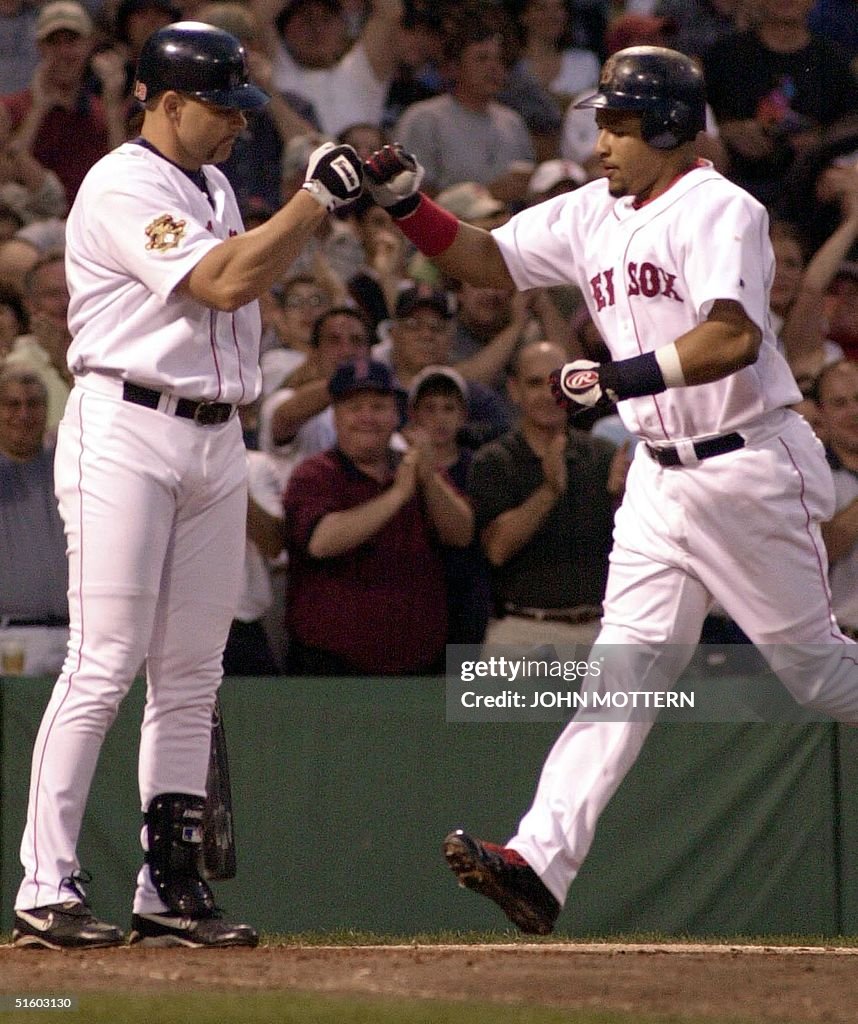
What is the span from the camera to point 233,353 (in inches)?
175

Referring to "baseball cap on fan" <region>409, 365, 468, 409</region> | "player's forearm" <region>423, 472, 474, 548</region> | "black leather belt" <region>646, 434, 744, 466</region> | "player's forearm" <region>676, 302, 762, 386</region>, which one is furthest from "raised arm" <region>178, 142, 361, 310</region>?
"baseball cap on fan" <region>409, 365, 468, 409</region>

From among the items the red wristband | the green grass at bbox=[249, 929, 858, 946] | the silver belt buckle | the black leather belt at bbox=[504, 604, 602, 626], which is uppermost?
the red wristband

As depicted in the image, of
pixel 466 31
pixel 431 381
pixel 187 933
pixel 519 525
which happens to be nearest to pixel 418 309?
pixel 431 381

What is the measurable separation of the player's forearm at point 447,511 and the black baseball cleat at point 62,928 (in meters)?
2.66

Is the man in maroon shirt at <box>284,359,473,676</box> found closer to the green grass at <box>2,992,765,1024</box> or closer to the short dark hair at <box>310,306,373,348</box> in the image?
the short dark hair at <box>310,306,373,348</box>

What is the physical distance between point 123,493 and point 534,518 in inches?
103

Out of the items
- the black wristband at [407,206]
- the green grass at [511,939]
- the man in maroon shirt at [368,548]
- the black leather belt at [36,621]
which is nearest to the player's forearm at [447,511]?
the man in maroon shirt at [368,548]

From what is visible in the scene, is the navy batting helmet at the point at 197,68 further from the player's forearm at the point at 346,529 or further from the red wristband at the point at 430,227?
the player's forearm at the point at 346,529

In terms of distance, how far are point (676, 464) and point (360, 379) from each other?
8.02 ft

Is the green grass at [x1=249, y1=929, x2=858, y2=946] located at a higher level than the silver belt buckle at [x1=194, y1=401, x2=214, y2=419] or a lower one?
lower

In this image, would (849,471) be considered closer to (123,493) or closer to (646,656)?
(646,656)

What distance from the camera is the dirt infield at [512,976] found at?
364 centimetres

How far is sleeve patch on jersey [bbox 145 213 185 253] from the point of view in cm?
427

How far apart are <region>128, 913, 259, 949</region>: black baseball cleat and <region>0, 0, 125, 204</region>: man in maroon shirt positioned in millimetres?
5105
